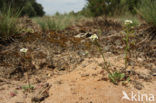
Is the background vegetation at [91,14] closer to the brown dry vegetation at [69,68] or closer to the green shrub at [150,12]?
the green shrub at [150,12]

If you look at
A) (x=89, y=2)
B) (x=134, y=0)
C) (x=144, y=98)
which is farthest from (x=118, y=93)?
(x=134, y=0)

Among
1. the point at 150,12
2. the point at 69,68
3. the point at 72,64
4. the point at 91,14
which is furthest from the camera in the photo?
the point at 91,14

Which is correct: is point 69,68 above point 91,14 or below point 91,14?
below

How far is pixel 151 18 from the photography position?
3.66 m

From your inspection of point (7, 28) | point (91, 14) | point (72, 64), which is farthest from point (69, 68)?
point (91, 14)

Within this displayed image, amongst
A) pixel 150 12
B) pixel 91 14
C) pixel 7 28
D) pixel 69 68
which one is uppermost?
pixel 91 14

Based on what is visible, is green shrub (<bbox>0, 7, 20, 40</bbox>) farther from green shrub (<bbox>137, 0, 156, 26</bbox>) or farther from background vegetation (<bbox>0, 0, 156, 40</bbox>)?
green shrub (<bbox>137, 0, 156, 26</bbox>)

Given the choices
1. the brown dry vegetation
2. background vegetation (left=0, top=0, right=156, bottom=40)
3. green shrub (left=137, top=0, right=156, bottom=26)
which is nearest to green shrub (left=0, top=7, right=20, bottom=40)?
background vegetation (left=0, top=0, right=156, bottom=40)

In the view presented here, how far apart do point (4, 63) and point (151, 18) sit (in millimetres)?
Answer: 3353

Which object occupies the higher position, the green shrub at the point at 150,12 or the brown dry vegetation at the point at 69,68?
the green shrub at the point at 150,12

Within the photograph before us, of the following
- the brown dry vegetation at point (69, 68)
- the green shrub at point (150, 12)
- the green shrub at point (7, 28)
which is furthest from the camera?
the green shrub at point (150, 12)

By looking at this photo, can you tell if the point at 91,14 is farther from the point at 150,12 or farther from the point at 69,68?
the point at 69,68

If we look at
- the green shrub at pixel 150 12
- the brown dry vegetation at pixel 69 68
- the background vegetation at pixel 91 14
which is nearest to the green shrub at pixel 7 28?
the background vegetation at pixel 91 14

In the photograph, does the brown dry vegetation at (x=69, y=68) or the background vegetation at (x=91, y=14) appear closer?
the brown dry vegetation at (x=69, y=68)
